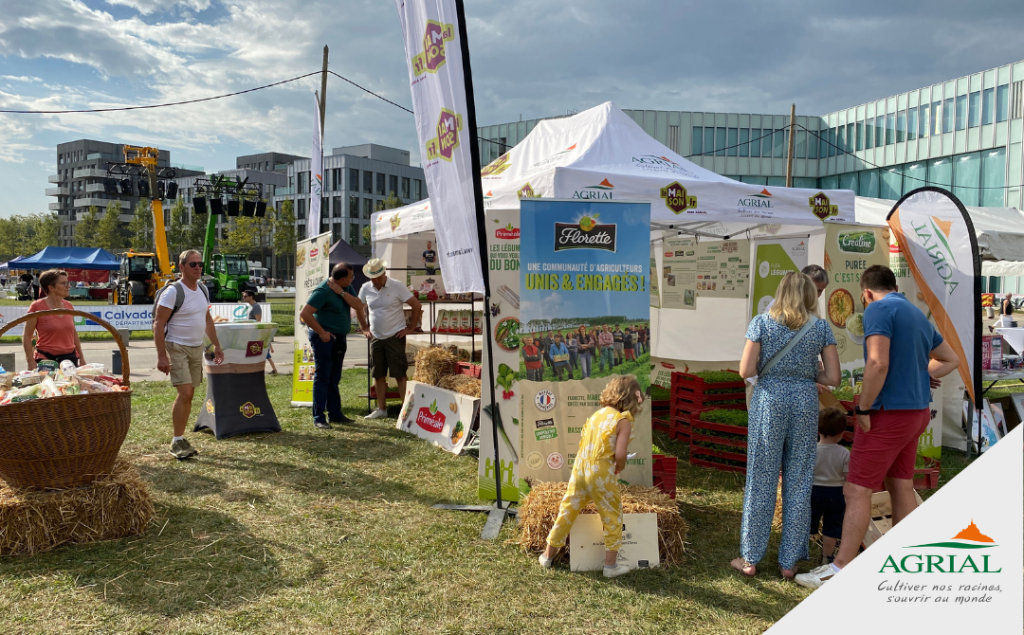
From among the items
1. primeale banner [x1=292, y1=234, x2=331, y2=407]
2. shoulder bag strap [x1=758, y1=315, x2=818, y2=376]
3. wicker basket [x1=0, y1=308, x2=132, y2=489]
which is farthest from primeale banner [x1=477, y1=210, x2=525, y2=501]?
primeale banner [x1=292, y1=234, x2=331, y2=407]

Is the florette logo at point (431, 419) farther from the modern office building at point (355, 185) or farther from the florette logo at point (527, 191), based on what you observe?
the modern office building at point (355, 185)

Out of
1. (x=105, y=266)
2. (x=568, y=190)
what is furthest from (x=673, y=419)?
(x=105, y=266)

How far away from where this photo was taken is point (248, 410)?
288 inches

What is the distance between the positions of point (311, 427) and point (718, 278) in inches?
226

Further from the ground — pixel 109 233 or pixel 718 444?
pixel 109 233

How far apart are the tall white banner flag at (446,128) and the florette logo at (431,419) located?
3004 mm

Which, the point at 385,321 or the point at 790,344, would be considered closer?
the point at 790,344

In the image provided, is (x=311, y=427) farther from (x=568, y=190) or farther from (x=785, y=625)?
(x=785, y=625)

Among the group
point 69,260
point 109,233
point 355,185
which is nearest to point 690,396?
point 69,260

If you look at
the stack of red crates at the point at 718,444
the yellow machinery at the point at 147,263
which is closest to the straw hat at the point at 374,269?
the stack of red crates at the point at 718,444

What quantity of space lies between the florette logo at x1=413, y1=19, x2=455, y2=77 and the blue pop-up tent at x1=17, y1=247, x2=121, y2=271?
38.0 m

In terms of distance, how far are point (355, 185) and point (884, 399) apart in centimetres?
7655

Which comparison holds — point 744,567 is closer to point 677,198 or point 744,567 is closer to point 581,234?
point 581,234

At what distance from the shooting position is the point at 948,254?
602 centimetres
